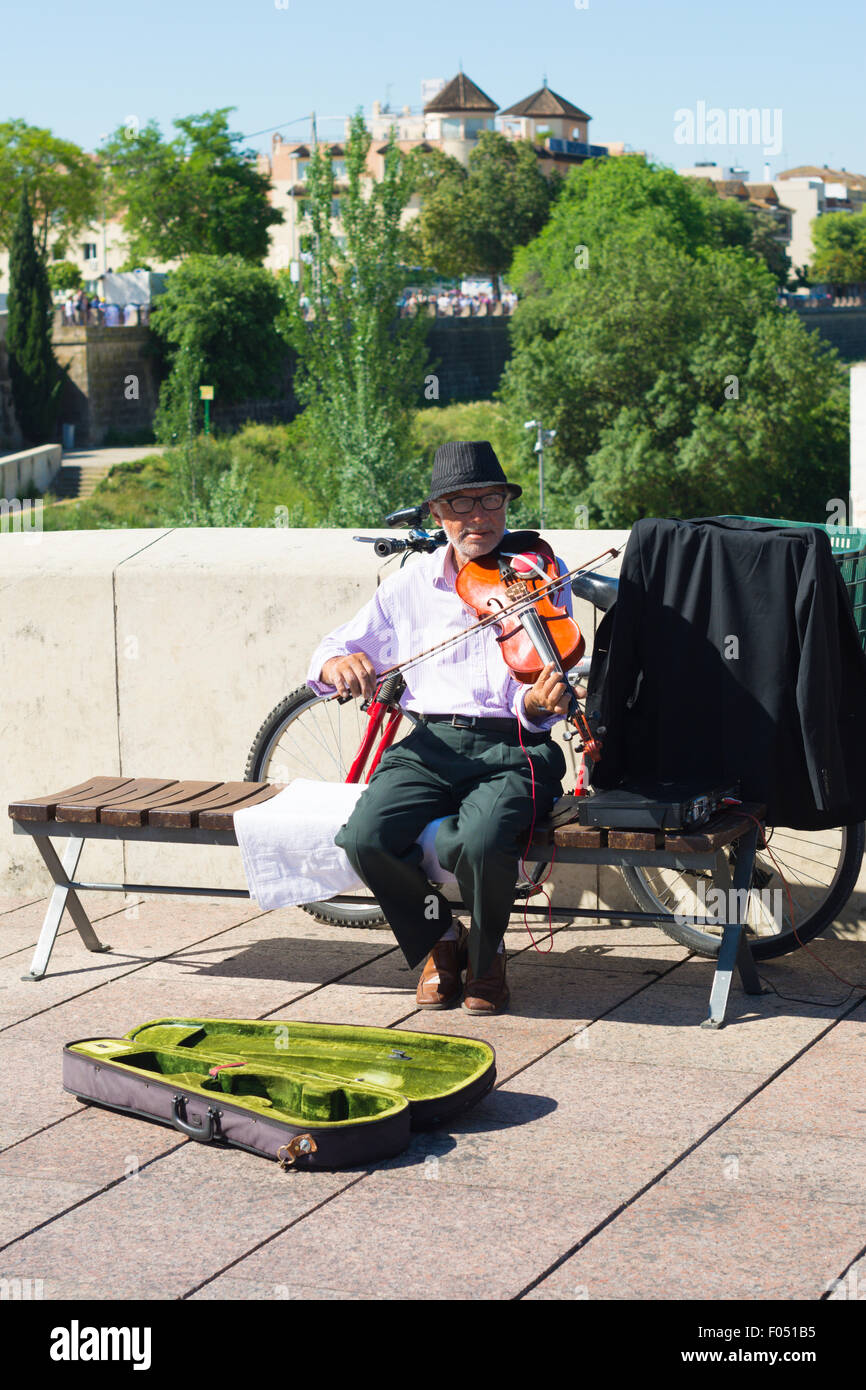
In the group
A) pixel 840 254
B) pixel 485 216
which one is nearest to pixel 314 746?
pixel 485 216

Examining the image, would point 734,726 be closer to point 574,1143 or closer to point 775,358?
point 574,1143

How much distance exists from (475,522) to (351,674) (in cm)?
53

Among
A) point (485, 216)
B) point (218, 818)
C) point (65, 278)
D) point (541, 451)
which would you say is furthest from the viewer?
point (485, 216)

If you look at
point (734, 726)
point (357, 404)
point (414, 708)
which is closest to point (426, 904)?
point (414, 708)

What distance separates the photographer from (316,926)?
5.48m

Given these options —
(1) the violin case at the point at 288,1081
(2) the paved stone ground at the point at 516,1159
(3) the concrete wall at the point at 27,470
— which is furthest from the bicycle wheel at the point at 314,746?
(3) the concrete wall at the point at 27,470

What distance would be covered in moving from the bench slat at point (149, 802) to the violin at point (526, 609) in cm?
104

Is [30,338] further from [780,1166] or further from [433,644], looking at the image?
[780,1166]

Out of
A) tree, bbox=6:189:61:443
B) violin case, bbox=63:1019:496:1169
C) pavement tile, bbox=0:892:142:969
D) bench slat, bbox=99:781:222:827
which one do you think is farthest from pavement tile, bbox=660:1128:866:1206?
tree, bbox=6:189:61:443

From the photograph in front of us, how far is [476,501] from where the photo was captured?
4.66 m

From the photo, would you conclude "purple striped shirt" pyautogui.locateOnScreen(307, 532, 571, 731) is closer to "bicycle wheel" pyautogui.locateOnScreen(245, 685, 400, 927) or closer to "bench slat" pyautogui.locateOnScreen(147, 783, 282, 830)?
"bench slat" pyautogui.locateOnScreen(147, 783, 282, 830)

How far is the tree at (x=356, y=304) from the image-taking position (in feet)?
182

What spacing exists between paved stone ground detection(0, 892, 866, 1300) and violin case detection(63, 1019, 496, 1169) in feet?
0.18

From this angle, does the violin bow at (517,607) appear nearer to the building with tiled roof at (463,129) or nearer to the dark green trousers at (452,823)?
the dark green trousers at (452,823)
